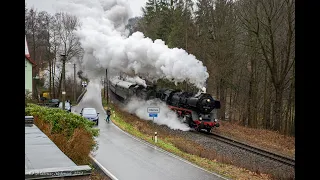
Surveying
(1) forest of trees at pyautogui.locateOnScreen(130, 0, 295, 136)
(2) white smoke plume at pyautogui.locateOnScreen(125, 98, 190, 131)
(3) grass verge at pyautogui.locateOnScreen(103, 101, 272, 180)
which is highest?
(1) forest of trees at pyautogui.locateOnScreen(130, 0, 295, 136)

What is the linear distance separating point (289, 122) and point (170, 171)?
15.6 m

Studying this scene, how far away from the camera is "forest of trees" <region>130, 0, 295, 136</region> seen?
21969mm

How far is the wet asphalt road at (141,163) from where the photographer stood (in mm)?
10703

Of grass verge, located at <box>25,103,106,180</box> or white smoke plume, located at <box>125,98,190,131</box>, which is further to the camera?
white smoke plume, located at <box>125,98,190,131</box>

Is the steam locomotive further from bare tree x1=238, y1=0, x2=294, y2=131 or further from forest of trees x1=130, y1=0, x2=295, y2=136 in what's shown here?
forest of trees x1=130, y1=0, x2=295, y2=136

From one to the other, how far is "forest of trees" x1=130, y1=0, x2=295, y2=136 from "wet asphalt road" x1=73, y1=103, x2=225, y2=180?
9786 mm

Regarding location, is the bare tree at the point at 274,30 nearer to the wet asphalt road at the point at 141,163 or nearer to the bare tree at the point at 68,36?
the wet asphalt road at the point at 141,163

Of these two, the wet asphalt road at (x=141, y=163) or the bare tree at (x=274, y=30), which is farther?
the bare tree at (x=274, y=30)

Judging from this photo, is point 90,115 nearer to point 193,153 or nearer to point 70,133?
point 193,153

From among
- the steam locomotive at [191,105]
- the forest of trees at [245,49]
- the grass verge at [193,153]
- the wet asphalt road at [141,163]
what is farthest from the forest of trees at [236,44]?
the wet asphalt road at [141,163]

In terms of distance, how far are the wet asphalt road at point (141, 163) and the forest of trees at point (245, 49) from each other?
9786 mm

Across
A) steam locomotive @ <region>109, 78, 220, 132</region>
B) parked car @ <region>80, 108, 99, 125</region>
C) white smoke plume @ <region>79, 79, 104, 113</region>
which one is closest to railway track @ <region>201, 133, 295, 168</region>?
steam locomotive @ <region>109, 78, 220, 132</region>
